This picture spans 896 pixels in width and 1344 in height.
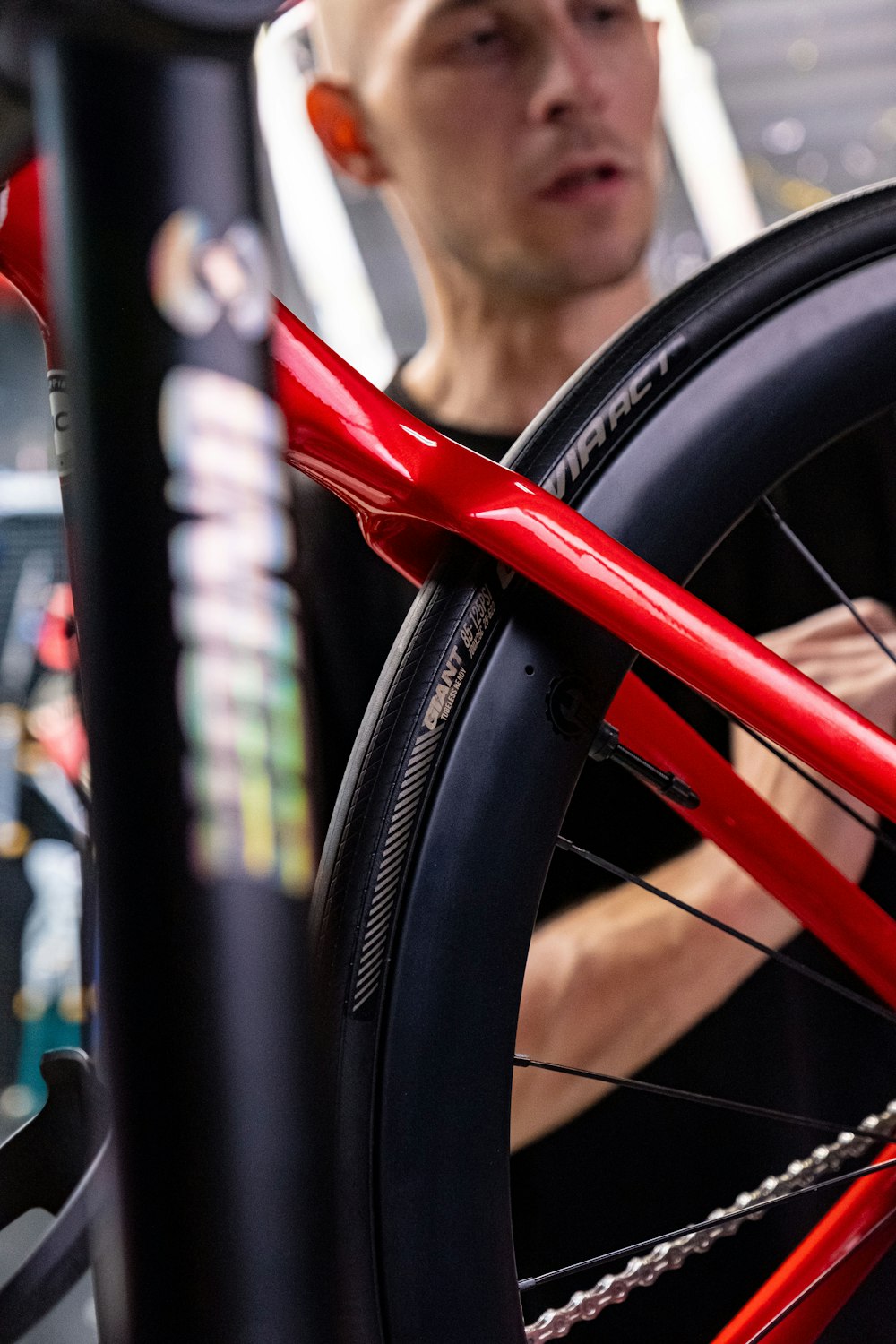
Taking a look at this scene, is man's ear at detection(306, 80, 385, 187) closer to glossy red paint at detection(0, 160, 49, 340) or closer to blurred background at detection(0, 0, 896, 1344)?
blurred background at detection(0, 0, 896, 1344)

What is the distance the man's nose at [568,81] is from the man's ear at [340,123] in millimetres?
126

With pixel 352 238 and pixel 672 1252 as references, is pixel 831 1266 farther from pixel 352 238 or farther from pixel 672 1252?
pixel 352 238

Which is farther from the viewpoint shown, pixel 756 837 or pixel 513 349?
pixel 513 349

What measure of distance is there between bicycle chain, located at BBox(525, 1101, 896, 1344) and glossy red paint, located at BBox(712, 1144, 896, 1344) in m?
0.02

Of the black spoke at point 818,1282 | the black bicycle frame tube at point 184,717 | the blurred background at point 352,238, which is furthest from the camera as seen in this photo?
the blurred background at point 352,238

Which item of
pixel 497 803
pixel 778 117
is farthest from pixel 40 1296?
pixel 778 117

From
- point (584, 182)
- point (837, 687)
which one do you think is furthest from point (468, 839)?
point (584, 182)

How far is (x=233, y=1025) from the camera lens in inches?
6.0

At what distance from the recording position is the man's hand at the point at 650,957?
2.06ft

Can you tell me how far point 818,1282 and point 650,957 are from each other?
26 centimetres

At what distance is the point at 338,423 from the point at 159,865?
118 mm

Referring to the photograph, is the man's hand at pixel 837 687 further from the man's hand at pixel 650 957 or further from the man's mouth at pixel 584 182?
the man's mouth at pixel 584 182

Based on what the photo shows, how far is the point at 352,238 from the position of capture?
7.04ft

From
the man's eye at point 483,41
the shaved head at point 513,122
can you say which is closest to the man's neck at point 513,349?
the shaved head at point 513,122
